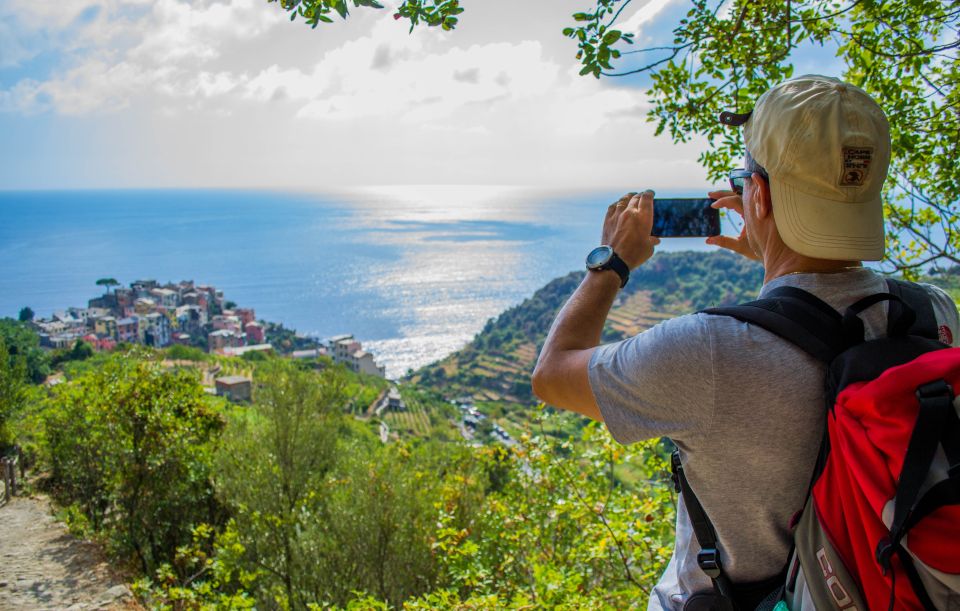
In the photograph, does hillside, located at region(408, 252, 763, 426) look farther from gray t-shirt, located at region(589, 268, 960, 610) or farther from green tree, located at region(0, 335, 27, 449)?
A: gray t-shirt, located at region(589, 268, 960, 610)

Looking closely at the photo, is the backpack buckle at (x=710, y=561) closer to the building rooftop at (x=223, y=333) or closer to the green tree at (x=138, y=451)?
the green tree at (x=138, y=451)

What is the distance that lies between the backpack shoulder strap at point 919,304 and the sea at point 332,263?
2046 inches

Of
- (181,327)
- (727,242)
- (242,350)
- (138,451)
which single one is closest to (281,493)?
(138,451)

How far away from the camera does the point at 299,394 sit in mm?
8102

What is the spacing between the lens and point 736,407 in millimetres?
814

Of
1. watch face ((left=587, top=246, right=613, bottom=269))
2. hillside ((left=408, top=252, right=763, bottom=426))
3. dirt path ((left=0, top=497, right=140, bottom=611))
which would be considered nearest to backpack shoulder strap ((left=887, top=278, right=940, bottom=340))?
watch face ((left=587, top=246, right=613, bottom=269))

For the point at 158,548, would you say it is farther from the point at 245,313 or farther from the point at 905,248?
the point at 245,313

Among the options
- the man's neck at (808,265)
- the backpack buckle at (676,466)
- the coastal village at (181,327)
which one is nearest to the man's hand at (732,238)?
the man's neck at (808,265)

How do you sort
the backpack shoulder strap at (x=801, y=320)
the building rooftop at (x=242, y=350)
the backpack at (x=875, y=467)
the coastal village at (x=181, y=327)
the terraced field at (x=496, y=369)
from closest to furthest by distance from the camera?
the backpack at (x=875, y=467)
the backpack shoulder strap at (x=801, y=320)
the terraced field at (x=496, y=369)
the building rooftop at (x=242, y=350)
the coastal village at (x=181, y=327)

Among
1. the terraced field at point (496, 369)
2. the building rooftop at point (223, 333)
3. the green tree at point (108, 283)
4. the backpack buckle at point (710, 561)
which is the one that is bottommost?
the terraced field at point (496, 369)

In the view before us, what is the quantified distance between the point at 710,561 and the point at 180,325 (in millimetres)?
64516

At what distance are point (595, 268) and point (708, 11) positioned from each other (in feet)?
6.20

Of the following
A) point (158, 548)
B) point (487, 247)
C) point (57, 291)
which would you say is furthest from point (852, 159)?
point (487, 247)

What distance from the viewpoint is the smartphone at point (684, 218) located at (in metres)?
1.17
